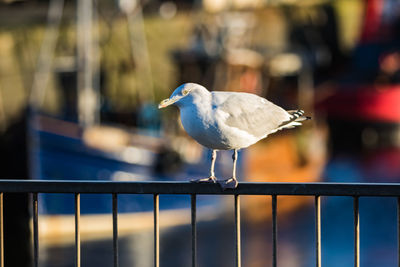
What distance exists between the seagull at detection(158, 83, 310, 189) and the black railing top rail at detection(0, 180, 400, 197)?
0.19 ft

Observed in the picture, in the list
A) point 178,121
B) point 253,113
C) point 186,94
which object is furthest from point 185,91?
point 178,121

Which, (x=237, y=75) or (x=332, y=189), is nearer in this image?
(x=332, y=189)

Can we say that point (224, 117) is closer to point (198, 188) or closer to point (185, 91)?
point (185, 91)

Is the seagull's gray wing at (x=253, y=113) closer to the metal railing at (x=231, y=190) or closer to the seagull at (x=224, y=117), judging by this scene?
the seagull at (x=224, y=117)

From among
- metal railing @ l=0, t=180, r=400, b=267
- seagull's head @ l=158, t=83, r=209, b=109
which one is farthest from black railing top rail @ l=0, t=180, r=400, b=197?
seagull's head @ l=158, t=83, r=209, b=109

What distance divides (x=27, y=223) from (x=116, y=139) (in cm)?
565

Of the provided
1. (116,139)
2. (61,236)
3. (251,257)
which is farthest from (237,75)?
(251,257)

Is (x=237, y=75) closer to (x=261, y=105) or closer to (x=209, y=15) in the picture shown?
(x=209, y=15)

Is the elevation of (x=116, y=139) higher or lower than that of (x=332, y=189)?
higher

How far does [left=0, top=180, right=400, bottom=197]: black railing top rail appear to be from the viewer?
2.33 metres

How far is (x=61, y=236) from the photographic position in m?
16.2

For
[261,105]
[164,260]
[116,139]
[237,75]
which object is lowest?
[164,260]

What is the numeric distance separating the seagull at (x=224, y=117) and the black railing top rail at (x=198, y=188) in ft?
0.19

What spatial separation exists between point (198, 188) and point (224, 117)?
34cm
